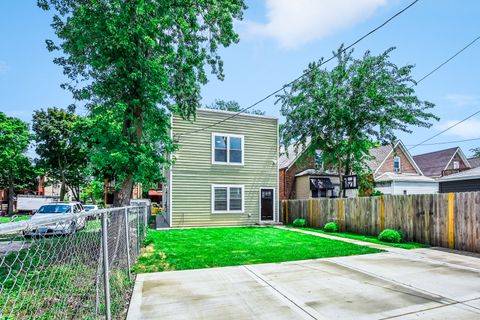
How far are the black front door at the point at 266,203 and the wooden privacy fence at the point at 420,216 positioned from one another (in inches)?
161

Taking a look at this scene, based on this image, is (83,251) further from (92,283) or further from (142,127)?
(142,127)

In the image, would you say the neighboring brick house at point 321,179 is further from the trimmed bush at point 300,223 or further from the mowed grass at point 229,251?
the mowed grass at point 229,251

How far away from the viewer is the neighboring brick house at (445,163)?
29203mm

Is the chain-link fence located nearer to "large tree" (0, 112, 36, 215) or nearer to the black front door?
the black front door

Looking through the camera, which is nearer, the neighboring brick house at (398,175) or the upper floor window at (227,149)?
the upper floor window at (227,149)

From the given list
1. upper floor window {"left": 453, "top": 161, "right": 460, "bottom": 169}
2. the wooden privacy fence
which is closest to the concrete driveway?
the wooden privacy fence

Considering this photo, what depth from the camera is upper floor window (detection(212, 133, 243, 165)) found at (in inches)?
644

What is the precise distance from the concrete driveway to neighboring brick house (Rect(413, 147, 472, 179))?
87.8ft

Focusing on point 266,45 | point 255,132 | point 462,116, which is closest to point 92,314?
point 266,45

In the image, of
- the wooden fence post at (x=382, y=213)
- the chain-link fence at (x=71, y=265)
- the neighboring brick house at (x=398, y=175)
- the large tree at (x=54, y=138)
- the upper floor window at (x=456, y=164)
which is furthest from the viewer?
the upper floor window at (x=456, y=164)

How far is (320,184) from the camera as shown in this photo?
19922 millimetres

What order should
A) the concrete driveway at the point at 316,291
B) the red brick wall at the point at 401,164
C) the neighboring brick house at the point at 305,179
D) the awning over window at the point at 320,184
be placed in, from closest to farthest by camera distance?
the concrete driveway at the point at 316,291 → the awning over window at the point at 320,184 → the neighboring brick house at the point at 305,179 → the red brick wall at the point at 401,164

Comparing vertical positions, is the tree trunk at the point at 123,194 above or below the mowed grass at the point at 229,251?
above

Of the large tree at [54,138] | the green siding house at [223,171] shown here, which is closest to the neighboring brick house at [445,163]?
the green siding house at [223,171]
